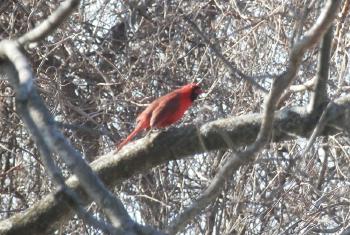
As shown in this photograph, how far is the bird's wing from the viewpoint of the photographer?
480 cm

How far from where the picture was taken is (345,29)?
20.5ft

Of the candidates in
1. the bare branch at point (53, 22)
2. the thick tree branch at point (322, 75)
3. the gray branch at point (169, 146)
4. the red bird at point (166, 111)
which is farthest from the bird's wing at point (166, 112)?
the bare branch at point (53, 22)

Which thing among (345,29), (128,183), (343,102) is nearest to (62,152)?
(343,102)

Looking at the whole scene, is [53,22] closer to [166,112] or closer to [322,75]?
[322,75]

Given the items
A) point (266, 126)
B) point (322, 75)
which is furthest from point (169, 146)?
point (266, 126)

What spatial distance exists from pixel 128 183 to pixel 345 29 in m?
2.16

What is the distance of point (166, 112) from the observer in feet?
16.0

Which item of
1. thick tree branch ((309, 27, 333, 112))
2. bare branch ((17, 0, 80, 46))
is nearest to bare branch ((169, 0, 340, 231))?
bare branch ((17, 0, 80, 46))

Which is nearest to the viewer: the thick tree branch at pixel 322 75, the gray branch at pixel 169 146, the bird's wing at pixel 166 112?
the thick tree branch at pixel 322 75

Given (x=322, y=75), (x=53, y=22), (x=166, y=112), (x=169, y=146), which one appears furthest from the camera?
(x=166, y=112)

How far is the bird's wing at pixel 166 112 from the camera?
15.7ft

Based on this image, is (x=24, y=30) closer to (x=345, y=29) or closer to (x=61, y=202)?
(x=345, y=29)

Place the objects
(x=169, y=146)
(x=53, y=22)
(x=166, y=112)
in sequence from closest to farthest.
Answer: (x=53, y=22) → (x=169, y=146) → (x=166, y=112)

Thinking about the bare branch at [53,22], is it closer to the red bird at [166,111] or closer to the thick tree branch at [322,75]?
the thick tree branch at [322,75]
